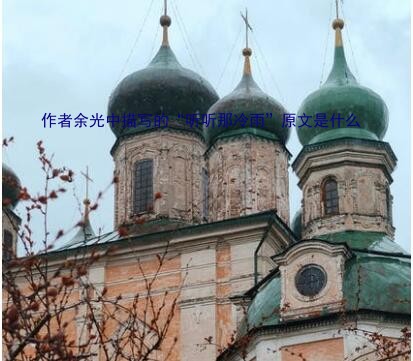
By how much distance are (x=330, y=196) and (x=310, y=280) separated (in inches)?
120

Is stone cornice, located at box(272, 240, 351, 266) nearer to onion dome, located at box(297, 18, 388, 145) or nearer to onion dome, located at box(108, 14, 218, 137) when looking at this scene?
onion dome, located at box(297, 18, 388, 145)

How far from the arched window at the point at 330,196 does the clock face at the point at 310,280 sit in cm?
256

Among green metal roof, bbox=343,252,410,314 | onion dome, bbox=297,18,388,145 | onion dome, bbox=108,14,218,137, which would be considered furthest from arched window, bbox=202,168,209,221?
green metal roof, bbox=343,252,410,314

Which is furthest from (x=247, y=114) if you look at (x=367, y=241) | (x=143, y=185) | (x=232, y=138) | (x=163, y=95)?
(x=367, y=241)

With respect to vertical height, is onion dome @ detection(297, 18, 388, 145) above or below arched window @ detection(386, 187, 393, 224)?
above

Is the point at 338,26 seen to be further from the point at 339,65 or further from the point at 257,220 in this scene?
the point at 257,220

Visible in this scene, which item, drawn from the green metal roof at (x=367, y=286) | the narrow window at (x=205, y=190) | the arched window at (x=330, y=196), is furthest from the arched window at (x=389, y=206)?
the narrow window at (x=205, y=190)

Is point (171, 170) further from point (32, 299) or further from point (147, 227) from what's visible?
point (32, 299)

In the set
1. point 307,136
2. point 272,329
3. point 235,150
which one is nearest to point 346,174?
point 307,136

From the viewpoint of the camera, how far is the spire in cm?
2331

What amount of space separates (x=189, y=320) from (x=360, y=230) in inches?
148

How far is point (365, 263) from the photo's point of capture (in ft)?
63.2

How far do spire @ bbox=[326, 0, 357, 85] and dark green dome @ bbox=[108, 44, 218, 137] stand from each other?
3.62 meters

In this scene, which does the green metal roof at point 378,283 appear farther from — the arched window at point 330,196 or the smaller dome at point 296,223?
the smaller dome at point 296,223
